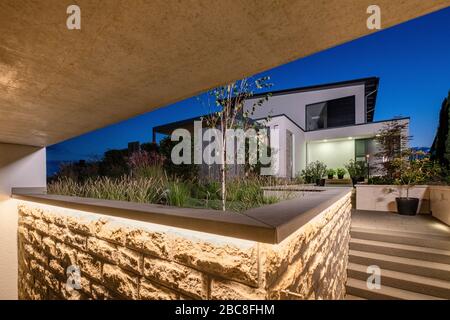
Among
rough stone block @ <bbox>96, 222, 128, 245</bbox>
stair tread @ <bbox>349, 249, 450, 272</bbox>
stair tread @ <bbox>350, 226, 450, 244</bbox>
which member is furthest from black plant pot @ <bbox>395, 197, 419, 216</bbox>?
rough stone block @ <bbox>96, 222, 128, 245</bbox>

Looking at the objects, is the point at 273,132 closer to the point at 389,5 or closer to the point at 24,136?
the point at 24,136

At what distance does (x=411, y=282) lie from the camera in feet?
11.9

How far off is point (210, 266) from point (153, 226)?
54cm

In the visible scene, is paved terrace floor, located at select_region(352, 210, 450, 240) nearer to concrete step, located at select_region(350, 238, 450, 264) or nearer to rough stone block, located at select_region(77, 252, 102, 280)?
concrete step, located at select_region(350, 238, 450, 264)

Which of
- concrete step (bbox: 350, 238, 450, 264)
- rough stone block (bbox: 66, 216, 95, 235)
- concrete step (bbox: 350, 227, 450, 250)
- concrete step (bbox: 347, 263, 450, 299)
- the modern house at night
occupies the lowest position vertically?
concrete step (bbox: 347, 263, 450, 299)

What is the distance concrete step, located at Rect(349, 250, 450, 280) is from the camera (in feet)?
12.1

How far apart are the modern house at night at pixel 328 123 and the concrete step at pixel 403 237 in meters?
5.72

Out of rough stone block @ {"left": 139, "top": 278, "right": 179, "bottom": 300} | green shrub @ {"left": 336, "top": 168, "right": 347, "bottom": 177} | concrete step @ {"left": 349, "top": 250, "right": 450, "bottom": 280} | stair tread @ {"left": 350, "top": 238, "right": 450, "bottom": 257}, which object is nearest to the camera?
rough stone block @ {"left": 139, "top": 278, "right": 179, "bottom": 300}

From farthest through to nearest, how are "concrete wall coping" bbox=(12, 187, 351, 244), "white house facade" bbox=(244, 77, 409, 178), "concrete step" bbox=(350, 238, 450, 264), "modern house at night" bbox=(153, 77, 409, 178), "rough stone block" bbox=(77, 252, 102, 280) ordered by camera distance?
"white house facade" bbox=(244, 77, 409, 178), "modern house at night" bbox=(153, 77, 409, 178), "concrete step" bbox=(350, 238, 450, 264), "rough stone block" bbox=(77, 252, 102, 280), "concrete wall coping" bbox=(12, 187, 351, 244)

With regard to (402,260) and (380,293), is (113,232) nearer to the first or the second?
(380,293)

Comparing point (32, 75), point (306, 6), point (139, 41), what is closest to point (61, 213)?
point (32, 75)

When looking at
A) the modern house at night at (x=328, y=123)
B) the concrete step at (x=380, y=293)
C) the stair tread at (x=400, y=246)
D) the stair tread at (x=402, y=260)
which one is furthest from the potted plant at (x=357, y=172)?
the concrete step at (x=380, y=293)

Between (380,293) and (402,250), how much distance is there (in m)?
1.03

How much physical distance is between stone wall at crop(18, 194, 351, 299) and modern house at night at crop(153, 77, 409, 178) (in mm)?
8475
